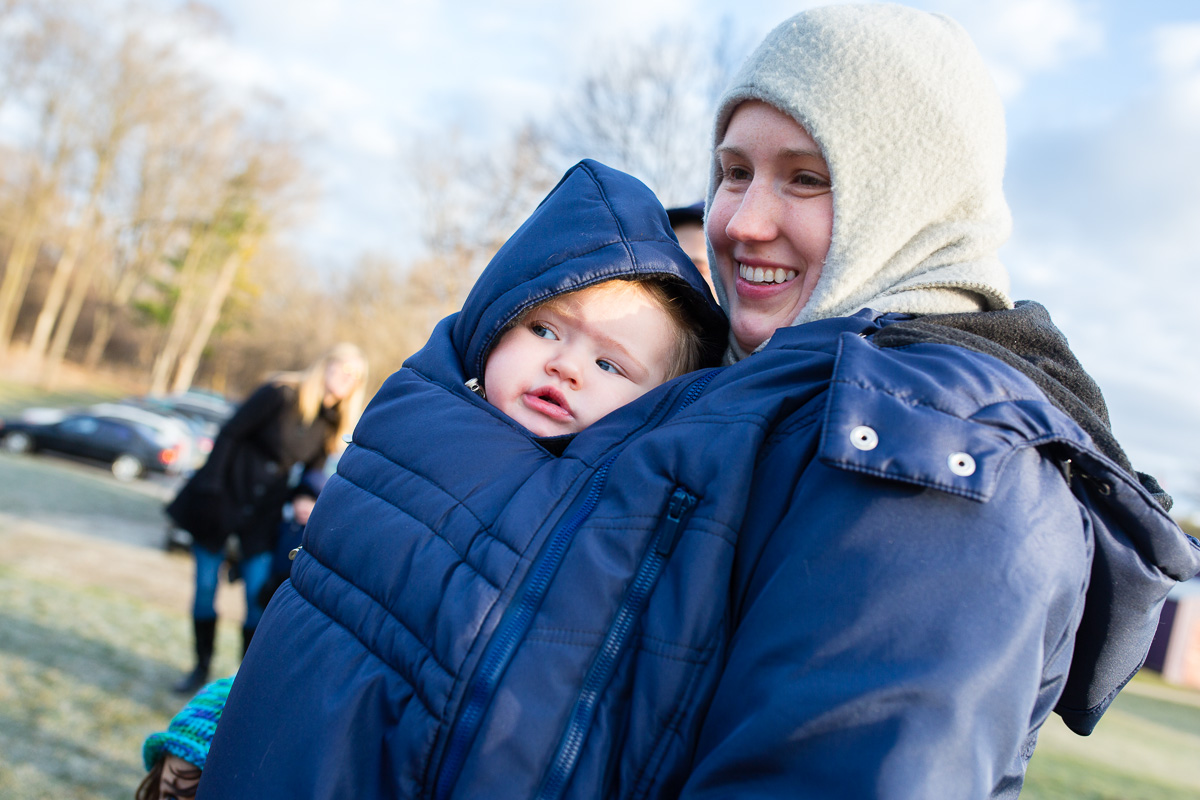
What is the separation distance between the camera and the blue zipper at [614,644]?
1005 millimetres

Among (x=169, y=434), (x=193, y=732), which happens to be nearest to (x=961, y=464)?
(x=193, y=732)

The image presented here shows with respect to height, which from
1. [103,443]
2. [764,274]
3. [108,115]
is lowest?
[103,443]

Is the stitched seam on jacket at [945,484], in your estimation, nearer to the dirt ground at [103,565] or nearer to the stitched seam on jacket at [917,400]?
the stitched seam on jacket at [917,400]

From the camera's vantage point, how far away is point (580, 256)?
152 cm

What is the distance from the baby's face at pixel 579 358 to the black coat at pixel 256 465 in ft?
15.3

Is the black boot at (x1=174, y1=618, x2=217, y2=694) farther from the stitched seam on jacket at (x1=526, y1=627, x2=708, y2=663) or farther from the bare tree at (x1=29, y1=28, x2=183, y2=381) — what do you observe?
the bare tree at (x1=29, y1=28, x2=183, y2=381)

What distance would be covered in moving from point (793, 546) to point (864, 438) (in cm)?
15

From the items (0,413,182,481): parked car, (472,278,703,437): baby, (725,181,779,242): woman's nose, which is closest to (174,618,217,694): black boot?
(472,278,703,437): baby

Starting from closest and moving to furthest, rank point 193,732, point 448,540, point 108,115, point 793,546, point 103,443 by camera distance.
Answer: point 793,546, point 448,540, point 193,732, point 103,443, point 108,115

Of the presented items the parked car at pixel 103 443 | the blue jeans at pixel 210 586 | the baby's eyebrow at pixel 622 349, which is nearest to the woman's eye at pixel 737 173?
the baby's eyebrow at pixel 622 349

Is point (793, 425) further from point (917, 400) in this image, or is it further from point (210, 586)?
point (210, 586)

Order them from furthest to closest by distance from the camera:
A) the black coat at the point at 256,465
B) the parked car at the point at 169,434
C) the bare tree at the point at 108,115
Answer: the bare tree at the point at 108,115
the parked car at the point at 169,434
the black coat at the point at 256,465

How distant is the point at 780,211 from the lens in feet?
4.73

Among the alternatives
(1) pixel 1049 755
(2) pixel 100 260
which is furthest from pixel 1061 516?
(2) pixel 100 260
